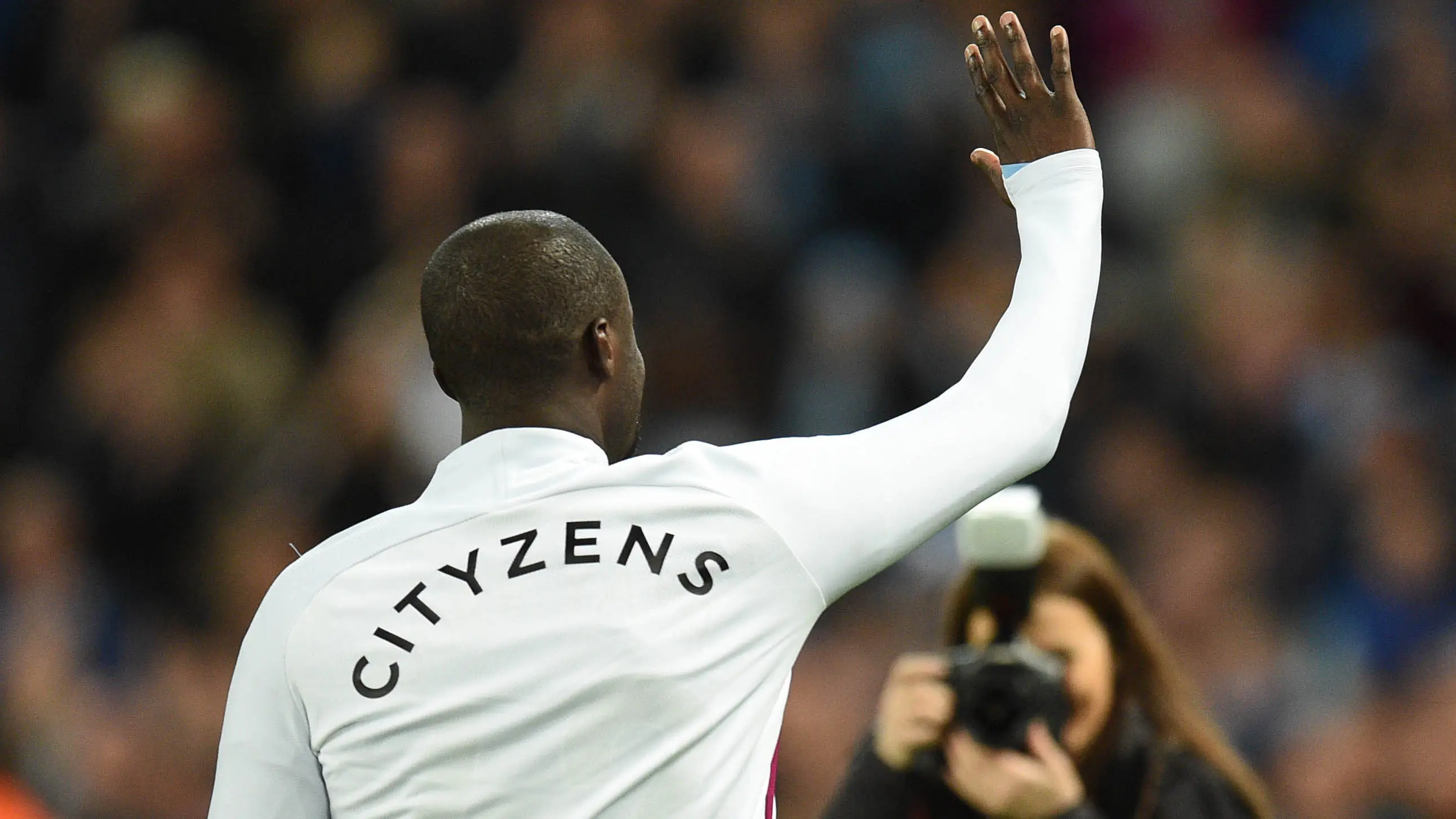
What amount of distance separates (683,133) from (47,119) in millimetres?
2429

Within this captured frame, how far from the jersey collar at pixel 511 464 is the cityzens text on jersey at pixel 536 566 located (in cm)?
7

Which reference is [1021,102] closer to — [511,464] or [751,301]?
[511,464]

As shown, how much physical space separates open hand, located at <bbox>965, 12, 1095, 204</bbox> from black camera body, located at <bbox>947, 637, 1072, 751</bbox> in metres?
0.73

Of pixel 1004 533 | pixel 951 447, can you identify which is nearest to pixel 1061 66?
pixel 951 447

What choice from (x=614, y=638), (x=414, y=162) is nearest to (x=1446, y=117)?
(x=414, y=162)

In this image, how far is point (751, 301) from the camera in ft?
22.0

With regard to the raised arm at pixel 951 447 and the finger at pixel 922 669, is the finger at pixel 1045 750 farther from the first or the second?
the raised arm at pixel 951 447

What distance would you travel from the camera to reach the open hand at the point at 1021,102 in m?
2.26

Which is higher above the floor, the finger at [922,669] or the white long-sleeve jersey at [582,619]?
the white long-sleeve jersey at [582,619]

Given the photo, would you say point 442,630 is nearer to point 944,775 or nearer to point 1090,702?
point 944,775

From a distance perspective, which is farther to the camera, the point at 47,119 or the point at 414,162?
the point at 47,119

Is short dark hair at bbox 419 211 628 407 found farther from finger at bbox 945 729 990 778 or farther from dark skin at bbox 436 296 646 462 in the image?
finger at bbox 945 729 990 778

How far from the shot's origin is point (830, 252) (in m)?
6.96

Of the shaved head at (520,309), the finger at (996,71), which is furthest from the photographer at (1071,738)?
the shaved head at (520,309)
